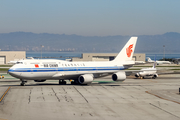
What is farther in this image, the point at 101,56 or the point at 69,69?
the point at 101,56

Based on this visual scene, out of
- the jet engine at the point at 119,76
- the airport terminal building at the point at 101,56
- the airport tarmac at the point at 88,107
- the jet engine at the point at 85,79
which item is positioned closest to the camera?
the airport tarmac at the point at 88,107

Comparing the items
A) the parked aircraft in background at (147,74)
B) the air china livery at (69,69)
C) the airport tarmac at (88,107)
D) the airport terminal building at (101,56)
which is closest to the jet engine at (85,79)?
the air china livery at (69,69)

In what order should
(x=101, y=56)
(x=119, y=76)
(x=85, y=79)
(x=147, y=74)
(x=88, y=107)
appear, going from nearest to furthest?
(x=88, y=107) → (x=85, y=79) → (x=119, y=76) → (x=147, y=74) → (x=101, y=56)

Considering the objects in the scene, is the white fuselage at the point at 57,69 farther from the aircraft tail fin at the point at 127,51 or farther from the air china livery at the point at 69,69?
the aircraft tail fin at the point at 127,51

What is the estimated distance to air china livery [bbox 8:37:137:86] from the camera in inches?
1786

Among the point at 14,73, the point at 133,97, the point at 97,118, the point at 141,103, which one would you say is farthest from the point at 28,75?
the point at 97,118

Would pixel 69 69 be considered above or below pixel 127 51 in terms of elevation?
below

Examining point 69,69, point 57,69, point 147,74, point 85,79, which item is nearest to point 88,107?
point 85,79

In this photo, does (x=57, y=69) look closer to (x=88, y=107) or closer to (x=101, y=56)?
(x=88, y=107)

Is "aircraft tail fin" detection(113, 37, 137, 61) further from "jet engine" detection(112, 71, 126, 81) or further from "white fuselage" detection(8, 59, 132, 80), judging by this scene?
"jet engine" detection(112, 71, 126, 81)

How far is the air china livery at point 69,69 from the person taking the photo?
45.4 metres

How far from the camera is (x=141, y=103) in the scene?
101 ft

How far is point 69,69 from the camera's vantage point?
4906cm

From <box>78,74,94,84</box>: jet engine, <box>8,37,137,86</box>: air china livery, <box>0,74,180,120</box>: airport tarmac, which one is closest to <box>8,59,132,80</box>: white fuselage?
<box>8,37,137,86</box>: air china livery
